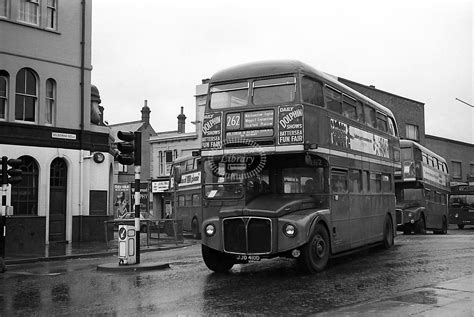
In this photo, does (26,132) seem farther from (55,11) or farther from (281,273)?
(281,273)

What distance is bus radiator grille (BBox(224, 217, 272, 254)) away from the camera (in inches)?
422

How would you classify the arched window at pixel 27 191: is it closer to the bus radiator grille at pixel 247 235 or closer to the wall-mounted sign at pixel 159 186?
the bus radiator grille at pixel 247 235

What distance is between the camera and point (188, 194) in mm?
29562

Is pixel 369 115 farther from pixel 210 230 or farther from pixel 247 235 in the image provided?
pixel 210 230

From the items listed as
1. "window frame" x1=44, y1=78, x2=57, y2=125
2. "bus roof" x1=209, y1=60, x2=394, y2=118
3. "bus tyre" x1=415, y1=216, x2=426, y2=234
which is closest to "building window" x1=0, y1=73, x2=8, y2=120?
"window frame" x1=44, y1=78, x2=57, y2=125

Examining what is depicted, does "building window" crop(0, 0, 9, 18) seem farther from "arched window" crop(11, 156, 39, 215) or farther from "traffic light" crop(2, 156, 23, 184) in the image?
"traffic light" crop(2, 156, 23, 184)

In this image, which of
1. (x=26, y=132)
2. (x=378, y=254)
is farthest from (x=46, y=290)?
(x=26, y=132)

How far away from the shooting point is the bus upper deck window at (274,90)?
11.4 m

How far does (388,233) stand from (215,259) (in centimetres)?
705

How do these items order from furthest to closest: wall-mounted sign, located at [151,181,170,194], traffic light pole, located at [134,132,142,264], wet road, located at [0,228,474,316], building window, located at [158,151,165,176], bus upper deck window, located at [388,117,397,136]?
1. building window, located at [158,151,165,176]
2. wall-mounted sign, located at [151,181,170,194]
3. bus upper deck window, located at [388,117,397,136]
4. traffic light pole, located at [134,132,142,264]
5. wet road, located at [0,228,474,316]

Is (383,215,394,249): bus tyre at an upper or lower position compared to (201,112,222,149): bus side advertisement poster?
lower

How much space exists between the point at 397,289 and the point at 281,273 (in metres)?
2.79

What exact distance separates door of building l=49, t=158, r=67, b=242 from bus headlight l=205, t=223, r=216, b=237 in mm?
12620

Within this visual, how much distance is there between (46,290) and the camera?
1005 centimetres
